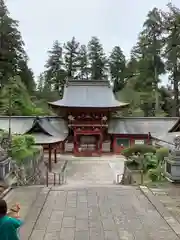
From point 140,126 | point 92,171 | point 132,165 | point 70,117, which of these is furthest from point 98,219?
point 140,126

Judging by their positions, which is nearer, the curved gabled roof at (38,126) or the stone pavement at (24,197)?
the stone pavement at (24,197)

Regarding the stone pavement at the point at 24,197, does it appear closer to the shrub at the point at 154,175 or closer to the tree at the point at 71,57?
the shrub at the point at 154,175

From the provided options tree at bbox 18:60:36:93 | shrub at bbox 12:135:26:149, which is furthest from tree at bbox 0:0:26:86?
shrub at bbox 12:135:26:149

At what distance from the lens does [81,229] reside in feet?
20.1

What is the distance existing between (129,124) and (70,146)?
7.05 m

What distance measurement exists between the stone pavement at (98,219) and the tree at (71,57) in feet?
185

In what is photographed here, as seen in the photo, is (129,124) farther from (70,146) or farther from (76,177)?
(76,177)

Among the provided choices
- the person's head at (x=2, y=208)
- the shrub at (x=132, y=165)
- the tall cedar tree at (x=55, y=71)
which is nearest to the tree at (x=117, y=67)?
the tall cedar tree at (x=55, y=71)

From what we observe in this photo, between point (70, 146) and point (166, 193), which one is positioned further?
point (70, 146)

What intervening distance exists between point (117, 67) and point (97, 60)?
13.8 ft

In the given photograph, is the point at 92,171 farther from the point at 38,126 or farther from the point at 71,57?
the point at 71,57

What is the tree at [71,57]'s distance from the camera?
6456cm

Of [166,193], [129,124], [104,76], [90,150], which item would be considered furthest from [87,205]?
[104,76]

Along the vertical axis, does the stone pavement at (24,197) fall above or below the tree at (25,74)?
below
